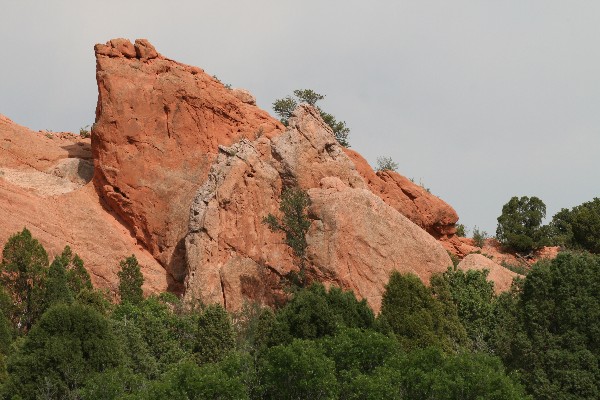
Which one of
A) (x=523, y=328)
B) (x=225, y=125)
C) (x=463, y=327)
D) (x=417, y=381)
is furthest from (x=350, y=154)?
(x=417, y=381)

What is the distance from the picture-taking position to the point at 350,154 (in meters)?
71.0

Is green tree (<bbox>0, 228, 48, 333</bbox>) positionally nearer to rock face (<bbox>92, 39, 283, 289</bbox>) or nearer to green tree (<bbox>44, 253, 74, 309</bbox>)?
green tree (<bbox>44, 253, 74, 309</bbox>)

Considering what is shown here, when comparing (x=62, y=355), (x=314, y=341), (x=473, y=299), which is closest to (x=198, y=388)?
(x=62, y=355)

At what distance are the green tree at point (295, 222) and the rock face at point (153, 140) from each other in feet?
22.0

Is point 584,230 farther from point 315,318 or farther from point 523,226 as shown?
point 315,318

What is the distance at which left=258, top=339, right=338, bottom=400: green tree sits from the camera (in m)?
36.5

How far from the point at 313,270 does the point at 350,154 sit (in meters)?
16.8

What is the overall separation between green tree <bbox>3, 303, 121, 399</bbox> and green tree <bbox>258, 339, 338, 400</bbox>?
5480 mm

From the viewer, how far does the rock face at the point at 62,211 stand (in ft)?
194

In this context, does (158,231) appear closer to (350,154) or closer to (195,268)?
(195,268)

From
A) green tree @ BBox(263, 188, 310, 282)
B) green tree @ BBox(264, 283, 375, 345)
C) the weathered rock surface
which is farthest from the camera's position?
the weathered rock surface

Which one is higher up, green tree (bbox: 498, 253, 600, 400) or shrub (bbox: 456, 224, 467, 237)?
shrub (bbox: 456, 224, 467, 237)

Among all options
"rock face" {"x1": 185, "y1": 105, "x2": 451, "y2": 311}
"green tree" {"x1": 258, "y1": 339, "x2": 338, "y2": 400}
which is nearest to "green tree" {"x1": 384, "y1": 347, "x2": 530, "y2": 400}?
"green tree" {"x1": 258, "y1": 339, "x2": 338, "y2": 400}

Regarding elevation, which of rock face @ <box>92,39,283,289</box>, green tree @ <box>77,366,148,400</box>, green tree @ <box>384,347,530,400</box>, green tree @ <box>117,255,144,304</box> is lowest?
green tree @ <box>77,366,148,400</box>
